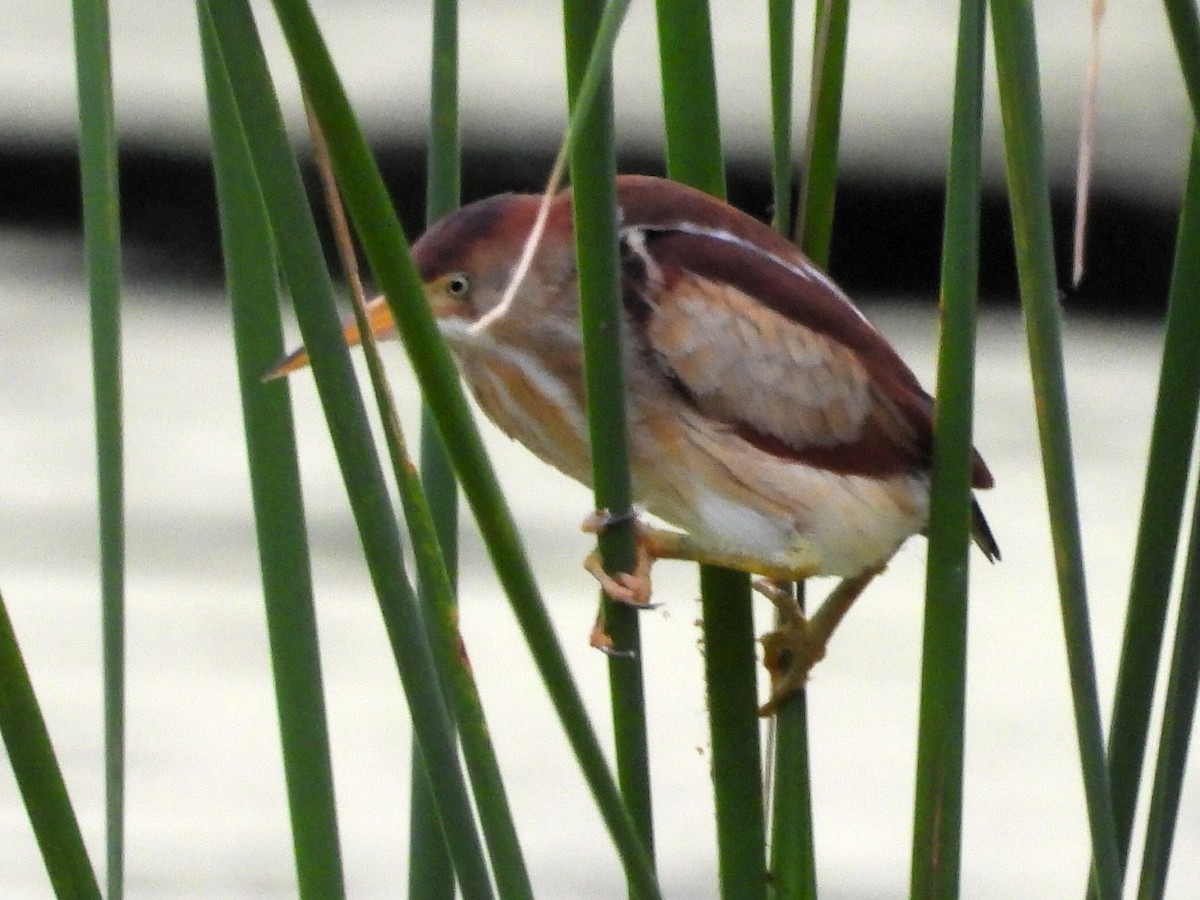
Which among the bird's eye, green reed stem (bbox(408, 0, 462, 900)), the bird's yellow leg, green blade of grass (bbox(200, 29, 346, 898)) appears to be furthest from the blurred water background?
green blade of grass (bbox(200, 29, 346, 898))

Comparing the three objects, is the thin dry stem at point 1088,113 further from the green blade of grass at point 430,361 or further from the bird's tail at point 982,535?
the bird's tail at point 982,535

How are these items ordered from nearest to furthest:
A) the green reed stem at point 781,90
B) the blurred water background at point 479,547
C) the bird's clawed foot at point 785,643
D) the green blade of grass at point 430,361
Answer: the green blade of grass at point 430,361, the green reed stem at point 781,90, the bird's clawed foot at point 785,643, the blurred water background at point 479,547

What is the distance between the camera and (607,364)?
0.69 m

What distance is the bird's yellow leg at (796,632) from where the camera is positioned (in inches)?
39.4

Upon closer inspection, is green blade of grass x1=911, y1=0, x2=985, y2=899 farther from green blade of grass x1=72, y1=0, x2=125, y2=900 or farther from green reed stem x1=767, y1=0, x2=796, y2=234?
green blade of grass x1=72, y1=0, x2=125, y2=900

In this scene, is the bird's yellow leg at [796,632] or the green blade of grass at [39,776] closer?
the green blade of grass at [39,776]

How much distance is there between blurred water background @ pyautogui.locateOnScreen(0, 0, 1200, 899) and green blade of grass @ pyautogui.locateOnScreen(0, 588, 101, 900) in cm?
86

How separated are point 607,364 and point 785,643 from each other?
1.29 ft

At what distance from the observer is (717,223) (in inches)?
39.3

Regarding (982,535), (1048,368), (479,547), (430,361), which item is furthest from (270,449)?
(479,547)

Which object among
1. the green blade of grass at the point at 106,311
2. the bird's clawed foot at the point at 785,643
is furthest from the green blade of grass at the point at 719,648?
the green blade of grass at the point at 106,311

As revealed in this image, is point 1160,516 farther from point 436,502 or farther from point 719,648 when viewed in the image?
point 436,502

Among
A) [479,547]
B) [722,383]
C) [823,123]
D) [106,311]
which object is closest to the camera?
[106,311]

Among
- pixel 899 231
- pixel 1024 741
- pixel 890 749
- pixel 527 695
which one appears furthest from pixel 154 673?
pixel 899 231
